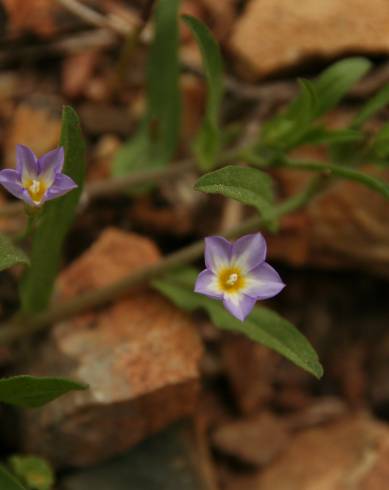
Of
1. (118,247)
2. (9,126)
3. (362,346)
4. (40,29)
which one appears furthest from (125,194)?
(362,346)

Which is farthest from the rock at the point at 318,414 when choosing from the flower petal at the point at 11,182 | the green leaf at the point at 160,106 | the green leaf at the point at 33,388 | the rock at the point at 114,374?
the flower petal at the point at 11,182

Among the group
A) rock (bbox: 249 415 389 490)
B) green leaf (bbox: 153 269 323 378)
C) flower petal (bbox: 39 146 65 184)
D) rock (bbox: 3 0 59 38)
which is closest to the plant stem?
green leaf (bbox: 153 269 323 378)

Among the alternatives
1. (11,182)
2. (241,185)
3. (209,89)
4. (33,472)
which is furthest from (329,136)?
(33,472)

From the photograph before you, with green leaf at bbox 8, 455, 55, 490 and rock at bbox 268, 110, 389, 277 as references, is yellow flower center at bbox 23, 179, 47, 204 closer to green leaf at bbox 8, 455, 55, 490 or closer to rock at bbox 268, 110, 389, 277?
green leaf at bbox 8, 455, 55, 490

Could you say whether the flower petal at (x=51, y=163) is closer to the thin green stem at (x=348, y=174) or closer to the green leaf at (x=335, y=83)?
the thin green stem at (x=348, y=174)

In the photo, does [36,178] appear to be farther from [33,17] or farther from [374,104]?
[33,17]

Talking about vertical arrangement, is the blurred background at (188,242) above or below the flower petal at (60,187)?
below
